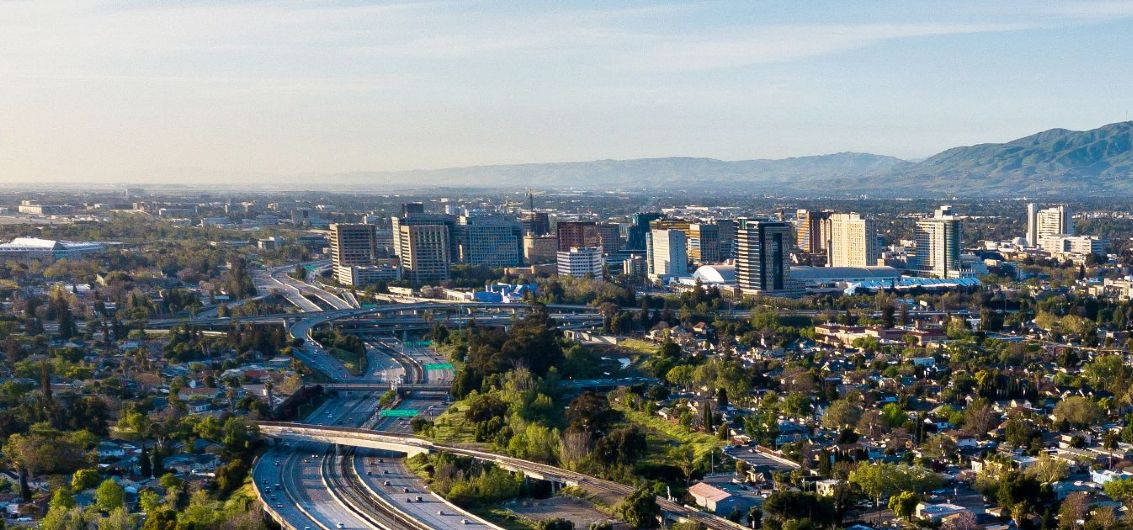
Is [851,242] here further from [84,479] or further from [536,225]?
[84,479]

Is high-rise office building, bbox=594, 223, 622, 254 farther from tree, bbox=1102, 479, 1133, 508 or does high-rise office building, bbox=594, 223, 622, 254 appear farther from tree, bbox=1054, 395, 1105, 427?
tree, bbox=1102, 479, 1133, 508

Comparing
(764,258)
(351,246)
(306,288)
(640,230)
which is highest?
(351,246)

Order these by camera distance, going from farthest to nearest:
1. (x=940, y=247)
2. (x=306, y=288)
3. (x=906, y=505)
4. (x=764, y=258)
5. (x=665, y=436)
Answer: (x=940, y=247) → (x=306, y=288) → (x=764, y=258) → (x=665, y=436) → (x=906, y=505)

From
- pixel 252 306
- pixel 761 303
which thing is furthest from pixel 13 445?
pixel 761 303

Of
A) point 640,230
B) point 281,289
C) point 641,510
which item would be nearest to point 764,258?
point 640,230

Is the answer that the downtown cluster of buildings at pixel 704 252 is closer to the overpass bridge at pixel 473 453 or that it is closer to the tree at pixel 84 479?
the overpass bridge at pixel 473 453

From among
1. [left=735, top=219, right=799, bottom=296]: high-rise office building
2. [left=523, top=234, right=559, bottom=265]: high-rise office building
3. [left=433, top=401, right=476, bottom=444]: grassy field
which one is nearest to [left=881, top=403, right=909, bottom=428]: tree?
[left=433, top=401, right=476, bottom=444]: grassy field
